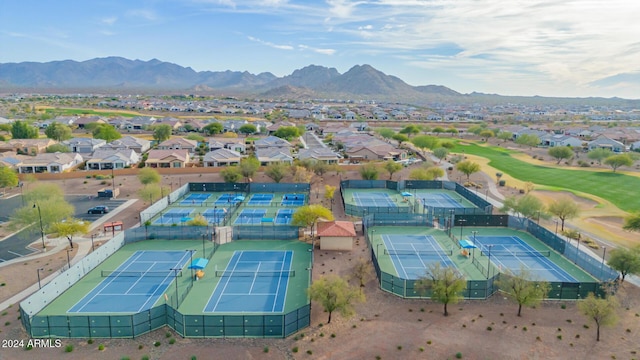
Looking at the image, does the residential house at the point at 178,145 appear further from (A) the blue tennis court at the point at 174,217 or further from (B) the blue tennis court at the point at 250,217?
(B) the blue tennis court at the point at 250,217

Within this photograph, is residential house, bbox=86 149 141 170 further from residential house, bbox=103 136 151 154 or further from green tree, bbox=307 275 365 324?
green tree, bbox=307 275 365 324

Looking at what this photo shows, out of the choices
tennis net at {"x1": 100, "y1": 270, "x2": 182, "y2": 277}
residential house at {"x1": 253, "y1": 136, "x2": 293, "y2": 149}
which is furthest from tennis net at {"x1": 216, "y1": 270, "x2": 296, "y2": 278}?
residential house at {"x1": 253, "y1": 136, "x2": 293, "y2": 149}

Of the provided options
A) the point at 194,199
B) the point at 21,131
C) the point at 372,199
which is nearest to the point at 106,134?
the point at 21,131

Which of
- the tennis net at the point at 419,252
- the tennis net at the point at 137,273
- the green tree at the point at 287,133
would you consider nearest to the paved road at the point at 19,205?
the tennis net at the point at 137,273

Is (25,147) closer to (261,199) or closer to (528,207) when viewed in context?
(261,199)

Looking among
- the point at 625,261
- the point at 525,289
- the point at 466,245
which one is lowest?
the point at 466,245

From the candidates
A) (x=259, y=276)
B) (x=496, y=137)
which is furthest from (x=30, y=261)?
(x=496, y=137)

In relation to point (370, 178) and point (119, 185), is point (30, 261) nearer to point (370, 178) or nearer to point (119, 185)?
point (119, 185)
